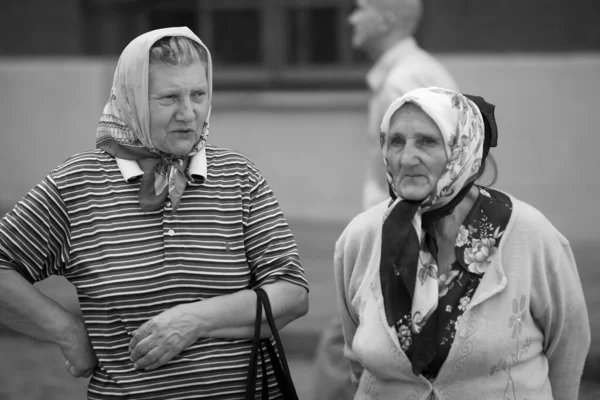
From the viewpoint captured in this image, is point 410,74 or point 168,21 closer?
point 410,74

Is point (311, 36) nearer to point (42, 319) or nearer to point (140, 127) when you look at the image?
point (140, 127)

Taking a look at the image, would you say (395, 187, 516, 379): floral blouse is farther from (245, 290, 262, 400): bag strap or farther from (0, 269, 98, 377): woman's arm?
(0, 269, 98, 377): woman's arm

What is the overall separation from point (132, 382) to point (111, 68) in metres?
7.90

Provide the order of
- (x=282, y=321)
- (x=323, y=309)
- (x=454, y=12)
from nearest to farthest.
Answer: (x=282, y=321), (x=323, y=309), (x=454, y=12)

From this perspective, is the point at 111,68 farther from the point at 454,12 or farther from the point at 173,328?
the point at 173,328

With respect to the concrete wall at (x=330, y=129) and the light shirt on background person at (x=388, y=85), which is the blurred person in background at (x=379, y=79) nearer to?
the light shirt on background person at (x=388, y=85)

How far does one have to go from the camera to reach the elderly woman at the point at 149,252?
9.27ft

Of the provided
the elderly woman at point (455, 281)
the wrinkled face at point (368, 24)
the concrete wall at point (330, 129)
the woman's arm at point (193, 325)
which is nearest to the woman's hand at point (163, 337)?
the woman's arm at point (193, 325)

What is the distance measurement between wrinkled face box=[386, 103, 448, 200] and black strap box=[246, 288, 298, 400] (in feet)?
1.74

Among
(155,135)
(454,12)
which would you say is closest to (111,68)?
(454,12)

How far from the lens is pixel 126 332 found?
112 inches

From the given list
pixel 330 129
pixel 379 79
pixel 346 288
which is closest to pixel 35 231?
pixel 346 288

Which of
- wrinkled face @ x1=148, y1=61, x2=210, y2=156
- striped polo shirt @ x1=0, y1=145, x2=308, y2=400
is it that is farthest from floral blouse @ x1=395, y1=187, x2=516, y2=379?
wrinkled face @ x1=148, y1=61, x2=210, y2=156

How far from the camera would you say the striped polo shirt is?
2830 mm
